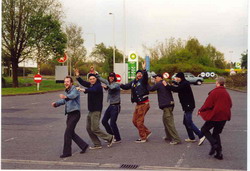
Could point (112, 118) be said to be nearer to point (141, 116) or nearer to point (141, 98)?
point (141, 116)

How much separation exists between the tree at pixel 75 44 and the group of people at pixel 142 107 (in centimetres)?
3551

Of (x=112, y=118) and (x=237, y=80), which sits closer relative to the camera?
(x=112, y=118)

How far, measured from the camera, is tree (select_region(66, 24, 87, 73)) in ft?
143

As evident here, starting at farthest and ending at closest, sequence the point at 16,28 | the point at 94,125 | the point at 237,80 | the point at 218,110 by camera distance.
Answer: the point at 16,28 → the point at 237,80 → the point at 94,125 → the point at 218,110

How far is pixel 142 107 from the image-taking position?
311 inches

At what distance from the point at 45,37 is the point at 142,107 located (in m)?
28.0

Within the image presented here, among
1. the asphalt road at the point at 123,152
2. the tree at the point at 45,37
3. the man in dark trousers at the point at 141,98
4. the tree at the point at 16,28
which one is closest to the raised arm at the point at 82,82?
the man in dark trousers at the point at 141,98

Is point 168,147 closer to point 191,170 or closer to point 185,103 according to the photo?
point 185,103

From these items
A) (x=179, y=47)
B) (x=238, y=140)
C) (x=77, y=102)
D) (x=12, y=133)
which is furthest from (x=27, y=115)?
(x=179, y=47)

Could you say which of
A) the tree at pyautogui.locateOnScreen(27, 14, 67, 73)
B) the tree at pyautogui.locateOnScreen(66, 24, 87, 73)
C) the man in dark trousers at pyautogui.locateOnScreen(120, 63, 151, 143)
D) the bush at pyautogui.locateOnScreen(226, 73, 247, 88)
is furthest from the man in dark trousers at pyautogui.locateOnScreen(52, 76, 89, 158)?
the tree at pyautogui.locateOnScreen(66, 24, 87, 73)

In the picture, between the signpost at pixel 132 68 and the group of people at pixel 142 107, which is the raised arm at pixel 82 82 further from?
the signpost at pixel 132 68

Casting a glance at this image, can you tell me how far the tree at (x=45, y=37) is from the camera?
33.4 meters

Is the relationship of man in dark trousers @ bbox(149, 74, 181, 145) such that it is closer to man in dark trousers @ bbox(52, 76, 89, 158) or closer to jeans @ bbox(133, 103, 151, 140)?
jeans @ bbox(133, 103, 151, 140)

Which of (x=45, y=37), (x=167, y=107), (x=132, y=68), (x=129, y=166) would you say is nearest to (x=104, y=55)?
(x=45, y=37)
